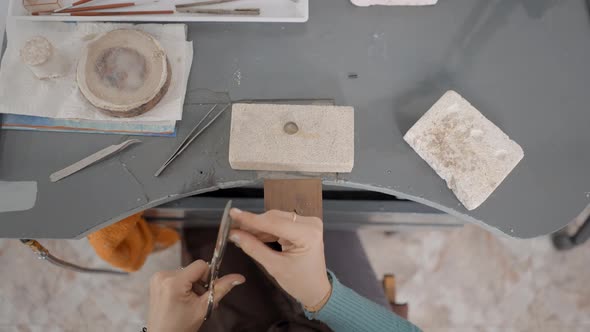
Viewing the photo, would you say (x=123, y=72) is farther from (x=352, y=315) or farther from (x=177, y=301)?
(x=352, y=315)

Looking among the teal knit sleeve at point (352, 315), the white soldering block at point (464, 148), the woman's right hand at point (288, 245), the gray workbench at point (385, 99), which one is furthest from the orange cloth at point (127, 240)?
the white soldering block at point (464, 148)

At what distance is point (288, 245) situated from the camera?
2.70 ft

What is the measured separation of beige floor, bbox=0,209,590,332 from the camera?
5.01ft

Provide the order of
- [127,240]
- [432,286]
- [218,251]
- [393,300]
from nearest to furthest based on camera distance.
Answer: [218,251], [127,240], [393,300], [432,286]

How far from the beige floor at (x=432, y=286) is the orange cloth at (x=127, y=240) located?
362 millimetres

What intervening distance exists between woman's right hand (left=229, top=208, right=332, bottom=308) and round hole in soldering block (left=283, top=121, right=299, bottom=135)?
15 centimetres

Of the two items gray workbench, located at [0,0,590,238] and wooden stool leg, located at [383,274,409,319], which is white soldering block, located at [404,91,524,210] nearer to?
gray workbench, located at [0,0,590,238]

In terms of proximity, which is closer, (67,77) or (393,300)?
(67,77)

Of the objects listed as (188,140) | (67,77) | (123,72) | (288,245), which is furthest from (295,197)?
(67,77)

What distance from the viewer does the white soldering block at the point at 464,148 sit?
86cm

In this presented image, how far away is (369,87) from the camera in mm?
923

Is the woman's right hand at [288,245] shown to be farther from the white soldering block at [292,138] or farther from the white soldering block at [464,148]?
the white soldering block at [464,148]

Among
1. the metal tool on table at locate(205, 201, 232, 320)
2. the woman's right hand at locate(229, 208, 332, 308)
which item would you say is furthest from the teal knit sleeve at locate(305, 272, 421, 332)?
the metal tool on table at locate(205, 201, 232, 320)

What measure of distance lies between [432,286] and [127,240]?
99 centimetres
